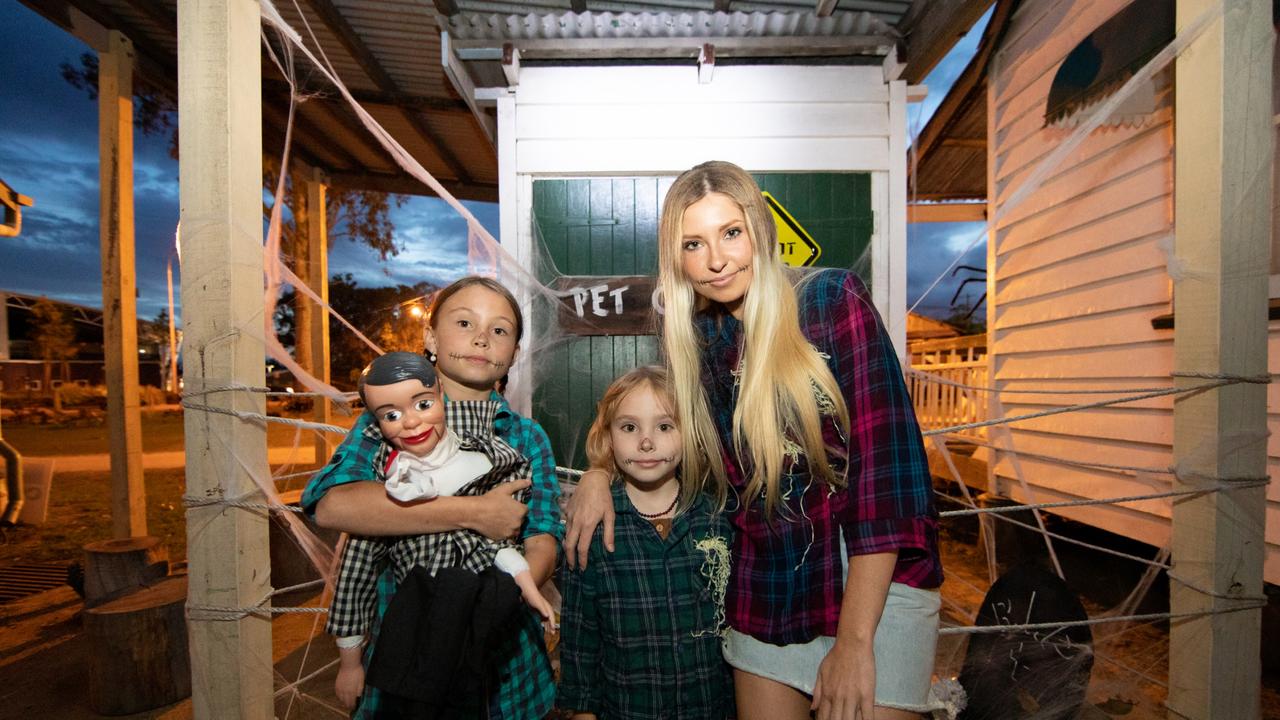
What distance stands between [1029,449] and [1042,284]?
52.9 inches

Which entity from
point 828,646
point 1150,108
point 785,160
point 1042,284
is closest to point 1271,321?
point 1150,108

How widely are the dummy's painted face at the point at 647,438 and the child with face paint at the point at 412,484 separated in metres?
0.29

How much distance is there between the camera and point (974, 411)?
19.6 ft

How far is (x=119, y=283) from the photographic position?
3.83m

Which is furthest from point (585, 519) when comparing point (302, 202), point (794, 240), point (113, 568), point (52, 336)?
point (52, 336)

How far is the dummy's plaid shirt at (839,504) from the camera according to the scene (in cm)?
107

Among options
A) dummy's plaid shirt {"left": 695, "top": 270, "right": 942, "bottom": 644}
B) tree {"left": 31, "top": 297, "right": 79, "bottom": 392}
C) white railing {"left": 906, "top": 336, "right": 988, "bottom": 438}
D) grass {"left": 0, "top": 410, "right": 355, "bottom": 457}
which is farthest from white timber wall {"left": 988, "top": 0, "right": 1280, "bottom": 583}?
tree {"left": 31, "top": 297, "right": 79, "bottom": 392}

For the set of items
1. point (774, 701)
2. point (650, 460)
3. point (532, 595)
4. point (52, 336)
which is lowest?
point (774, 701)

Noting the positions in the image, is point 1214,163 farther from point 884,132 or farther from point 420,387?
point 420,387

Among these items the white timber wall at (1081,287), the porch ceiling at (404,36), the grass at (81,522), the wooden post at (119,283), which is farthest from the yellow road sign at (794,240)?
the grass at (81,522)

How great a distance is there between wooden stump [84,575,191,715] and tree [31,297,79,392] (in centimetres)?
1866

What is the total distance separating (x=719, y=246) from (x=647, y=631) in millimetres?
934

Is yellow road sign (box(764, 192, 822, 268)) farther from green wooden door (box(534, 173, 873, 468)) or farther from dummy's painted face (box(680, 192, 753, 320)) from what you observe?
dummy's painted face (box(680, 192, 753, 320))

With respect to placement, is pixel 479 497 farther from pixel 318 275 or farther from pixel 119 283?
pixel 318 275
